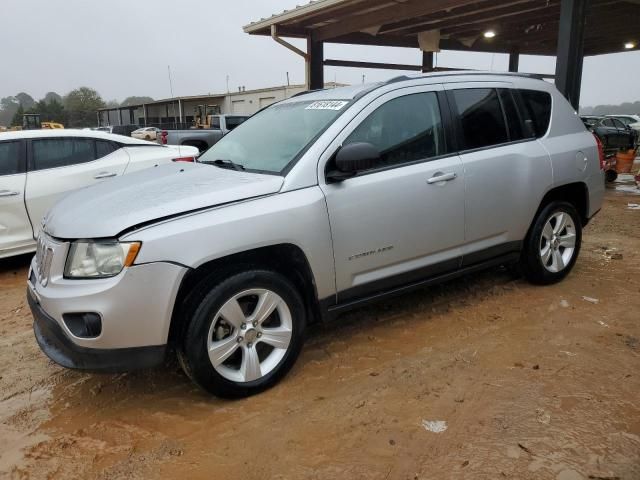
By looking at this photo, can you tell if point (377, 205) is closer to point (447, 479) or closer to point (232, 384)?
point (232, 384)

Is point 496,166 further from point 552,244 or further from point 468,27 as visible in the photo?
point 468,27

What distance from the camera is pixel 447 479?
7.43 ft

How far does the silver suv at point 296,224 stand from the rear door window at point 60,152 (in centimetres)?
276

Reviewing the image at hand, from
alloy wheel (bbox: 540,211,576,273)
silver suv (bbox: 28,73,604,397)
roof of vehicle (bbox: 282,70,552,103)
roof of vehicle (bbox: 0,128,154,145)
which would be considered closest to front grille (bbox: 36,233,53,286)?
silver suv (bbox: 28,73,604,397)

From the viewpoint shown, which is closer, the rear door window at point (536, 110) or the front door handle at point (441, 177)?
the front door handle at point (441, 177)

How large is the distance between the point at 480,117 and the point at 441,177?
0.76m

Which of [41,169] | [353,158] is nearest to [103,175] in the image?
[41,169]

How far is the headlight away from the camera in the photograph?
98.9 inches

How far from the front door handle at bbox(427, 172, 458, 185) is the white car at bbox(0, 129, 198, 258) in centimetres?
274

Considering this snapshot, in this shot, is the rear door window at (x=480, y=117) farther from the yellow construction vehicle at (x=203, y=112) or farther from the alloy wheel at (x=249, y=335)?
the yellow construction vehicle at (x=203, y=112)

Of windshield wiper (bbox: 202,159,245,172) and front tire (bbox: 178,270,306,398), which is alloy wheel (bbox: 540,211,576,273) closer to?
front tire (bbox: 178,270,306,398)

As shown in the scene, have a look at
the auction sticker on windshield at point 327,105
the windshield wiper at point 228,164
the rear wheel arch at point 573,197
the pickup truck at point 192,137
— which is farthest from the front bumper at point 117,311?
the pickup truck at point 192,137

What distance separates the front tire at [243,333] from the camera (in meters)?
2.71

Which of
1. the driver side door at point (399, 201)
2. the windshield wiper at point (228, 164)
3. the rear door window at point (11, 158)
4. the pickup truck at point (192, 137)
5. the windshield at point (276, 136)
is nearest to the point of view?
the driver side door at point (399, 201)
